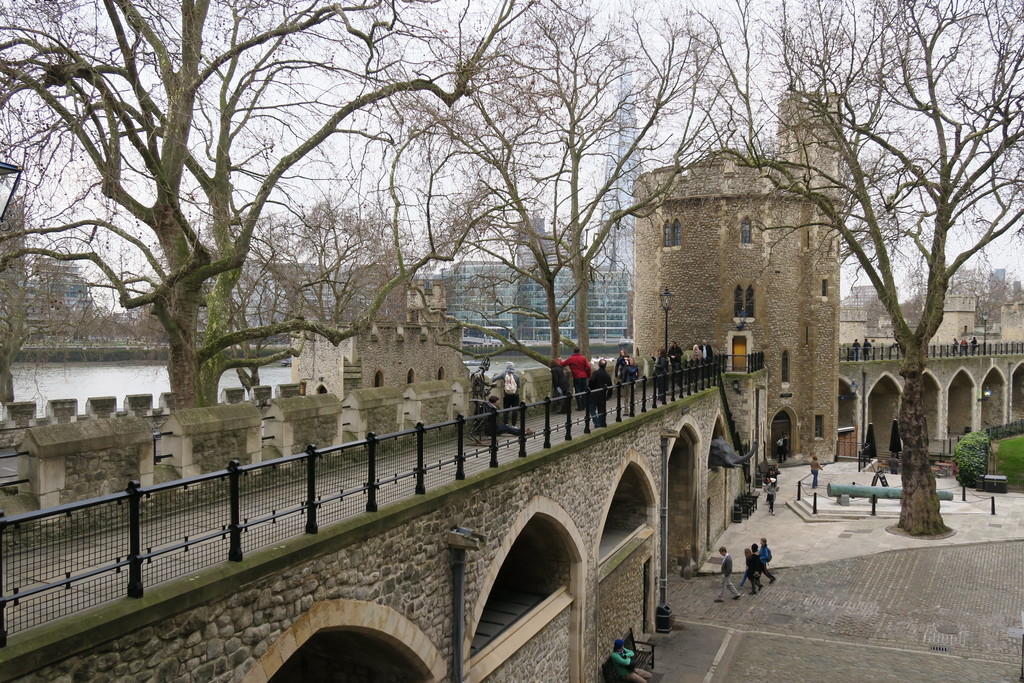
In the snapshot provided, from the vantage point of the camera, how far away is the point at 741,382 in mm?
25828

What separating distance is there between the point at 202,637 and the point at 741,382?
23.0 meters

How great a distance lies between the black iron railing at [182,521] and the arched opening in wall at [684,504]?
10.8 metres

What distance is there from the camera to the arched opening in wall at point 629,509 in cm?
1591

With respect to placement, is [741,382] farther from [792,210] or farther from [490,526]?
[490,526]

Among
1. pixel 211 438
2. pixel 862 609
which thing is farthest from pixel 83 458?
pixel 862 609

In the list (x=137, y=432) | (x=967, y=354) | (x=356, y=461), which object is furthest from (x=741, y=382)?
(x=967, y=354)

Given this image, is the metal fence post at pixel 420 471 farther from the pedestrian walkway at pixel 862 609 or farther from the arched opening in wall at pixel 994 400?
the arched opening in wall at pixel 994 400

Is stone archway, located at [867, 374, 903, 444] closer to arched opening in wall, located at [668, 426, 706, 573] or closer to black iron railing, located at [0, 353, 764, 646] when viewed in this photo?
arched opening in wall, located at [668, 426, 706, 573]

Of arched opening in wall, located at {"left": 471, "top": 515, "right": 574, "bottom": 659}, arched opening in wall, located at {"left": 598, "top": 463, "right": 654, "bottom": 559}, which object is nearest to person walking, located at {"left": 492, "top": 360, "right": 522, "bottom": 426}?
arched opening in wall, located at {"left": 471, "top": 515, "right": 574, "bottom": 659}

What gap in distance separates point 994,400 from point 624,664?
46713mm

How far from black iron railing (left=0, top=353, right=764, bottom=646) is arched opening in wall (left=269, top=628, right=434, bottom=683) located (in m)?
1.47

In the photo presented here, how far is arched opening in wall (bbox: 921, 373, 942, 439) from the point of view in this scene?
4262 centimetres

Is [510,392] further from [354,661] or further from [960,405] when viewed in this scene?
[960,405]

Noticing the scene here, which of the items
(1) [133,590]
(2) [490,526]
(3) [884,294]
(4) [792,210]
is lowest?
(2) [490,526]
